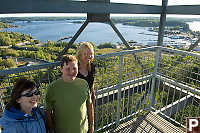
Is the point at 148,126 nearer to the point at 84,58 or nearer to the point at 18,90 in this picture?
the point at 84,58

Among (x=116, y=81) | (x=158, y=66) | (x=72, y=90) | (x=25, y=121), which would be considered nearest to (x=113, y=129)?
(x=116, y=81)

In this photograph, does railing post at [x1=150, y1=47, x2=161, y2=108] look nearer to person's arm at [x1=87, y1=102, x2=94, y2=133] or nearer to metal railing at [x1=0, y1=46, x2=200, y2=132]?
metal railing at [x1=0, y1=46, x2=200, y2=132]

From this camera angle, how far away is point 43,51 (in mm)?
30406

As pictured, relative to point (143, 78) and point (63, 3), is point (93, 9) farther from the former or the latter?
point (143, 78)

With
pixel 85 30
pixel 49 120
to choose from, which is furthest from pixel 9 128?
pixel 85 30

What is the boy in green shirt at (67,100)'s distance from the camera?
3.92 feet

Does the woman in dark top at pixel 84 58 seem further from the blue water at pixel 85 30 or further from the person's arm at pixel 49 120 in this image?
the blue water at pixel 85 30

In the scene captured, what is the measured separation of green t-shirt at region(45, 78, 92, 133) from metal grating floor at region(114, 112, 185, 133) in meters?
1.44

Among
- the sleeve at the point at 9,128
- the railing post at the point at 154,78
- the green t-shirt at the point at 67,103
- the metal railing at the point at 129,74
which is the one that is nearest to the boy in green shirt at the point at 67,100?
the green t-shirt at the point at 67,103

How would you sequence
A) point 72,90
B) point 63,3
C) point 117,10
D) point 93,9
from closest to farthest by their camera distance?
point 72,90 → point 63,3 → point 93,9 → point 117,10

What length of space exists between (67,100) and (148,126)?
192cm

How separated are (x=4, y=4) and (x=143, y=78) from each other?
2.32 metres

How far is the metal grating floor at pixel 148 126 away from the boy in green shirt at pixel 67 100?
1449mm

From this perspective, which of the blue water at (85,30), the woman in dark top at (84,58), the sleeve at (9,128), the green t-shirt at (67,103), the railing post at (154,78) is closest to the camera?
the sleeve at (9,128)
